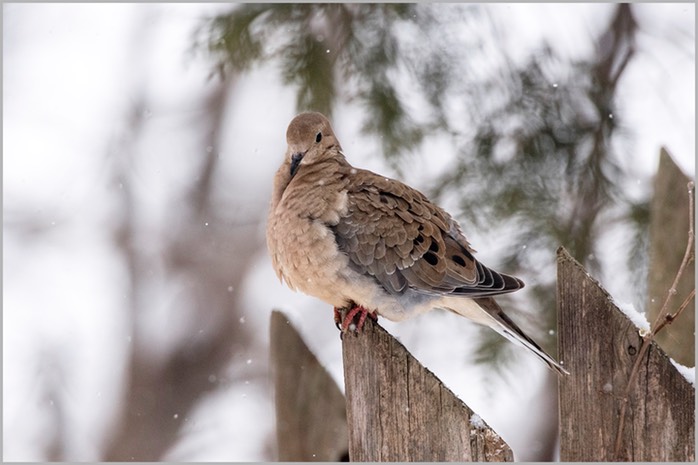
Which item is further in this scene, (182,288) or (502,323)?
(182,288)

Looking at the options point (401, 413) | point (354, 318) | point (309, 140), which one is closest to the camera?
point (401, 413)

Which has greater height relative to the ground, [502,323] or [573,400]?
[502,323]

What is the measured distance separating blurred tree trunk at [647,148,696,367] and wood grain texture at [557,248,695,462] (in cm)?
50

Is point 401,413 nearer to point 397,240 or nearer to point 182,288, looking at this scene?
point 397,240

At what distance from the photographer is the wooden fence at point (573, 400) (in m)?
1.64

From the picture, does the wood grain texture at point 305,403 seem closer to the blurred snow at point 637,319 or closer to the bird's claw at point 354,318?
the bird's claw at point 354,318

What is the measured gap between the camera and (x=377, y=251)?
7.05 ft

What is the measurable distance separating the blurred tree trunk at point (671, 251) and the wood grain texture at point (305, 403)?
855 millimetres

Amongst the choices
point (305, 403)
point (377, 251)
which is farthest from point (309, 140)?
point (305, 403)

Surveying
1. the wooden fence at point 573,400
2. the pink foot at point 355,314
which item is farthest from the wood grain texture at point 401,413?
the pink foot at point 355,314

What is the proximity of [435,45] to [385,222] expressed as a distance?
0.58 m

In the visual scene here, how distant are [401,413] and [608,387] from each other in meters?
0.42

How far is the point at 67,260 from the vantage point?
12.2ft

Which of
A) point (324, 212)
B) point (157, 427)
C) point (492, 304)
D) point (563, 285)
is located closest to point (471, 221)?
point (492, 304)
